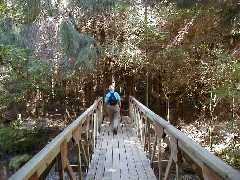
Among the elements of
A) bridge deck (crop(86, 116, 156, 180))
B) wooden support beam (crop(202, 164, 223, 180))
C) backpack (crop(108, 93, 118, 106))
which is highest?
backpack (crop(108, 93, 118, 106))

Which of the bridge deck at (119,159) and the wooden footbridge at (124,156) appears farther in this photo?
the bridge deck at (119,159)

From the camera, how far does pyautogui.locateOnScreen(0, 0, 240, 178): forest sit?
1157 cm

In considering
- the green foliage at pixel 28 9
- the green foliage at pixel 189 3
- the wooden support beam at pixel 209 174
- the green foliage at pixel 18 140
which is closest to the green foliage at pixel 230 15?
the green foliage at pixel 189 3

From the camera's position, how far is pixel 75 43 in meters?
12.5

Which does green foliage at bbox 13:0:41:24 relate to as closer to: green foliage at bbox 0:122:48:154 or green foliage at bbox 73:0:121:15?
green foliage at bbox 73:0:121:15

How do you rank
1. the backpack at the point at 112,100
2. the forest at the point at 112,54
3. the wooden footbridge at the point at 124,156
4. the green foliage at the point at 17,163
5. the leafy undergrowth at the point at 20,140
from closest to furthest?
the wooden footbridge at the point at 124,156 < the backpack at the point at 112,100 < the green foliage at the point at 17,163 < the forest at the point at 112,54 < the leafy undergrowth at the point at 20,140

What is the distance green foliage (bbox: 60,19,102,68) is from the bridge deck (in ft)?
15.7

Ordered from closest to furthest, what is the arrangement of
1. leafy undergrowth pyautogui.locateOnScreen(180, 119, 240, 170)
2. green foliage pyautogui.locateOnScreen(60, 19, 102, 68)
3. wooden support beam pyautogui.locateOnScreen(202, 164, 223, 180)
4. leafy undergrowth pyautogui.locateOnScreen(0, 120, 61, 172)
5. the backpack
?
wooden support beam pyautogui.locateOnScreen(202, 164, 223, 180) → leafy undergrowth pyautogui.locateOnScreen(180, 119, 240, 170) → the backpack → green foliage pyautogui.locateOnScreen(60, 19, 102, 68) → leafy undergrowth pyautogui.locateOnScreen(0, 120, 61, 172)

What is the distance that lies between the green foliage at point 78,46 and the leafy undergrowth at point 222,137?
532 centimetres

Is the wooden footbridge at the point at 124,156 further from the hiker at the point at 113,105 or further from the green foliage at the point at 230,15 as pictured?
the green foliage at the point at 230,15

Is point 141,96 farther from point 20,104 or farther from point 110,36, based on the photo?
point 20,104

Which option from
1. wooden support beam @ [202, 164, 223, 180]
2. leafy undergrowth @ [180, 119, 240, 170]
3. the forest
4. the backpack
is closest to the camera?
wooden support beam @ [202, 164, 223, 180]

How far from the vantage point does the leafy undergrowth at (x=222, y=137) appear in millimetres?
8719

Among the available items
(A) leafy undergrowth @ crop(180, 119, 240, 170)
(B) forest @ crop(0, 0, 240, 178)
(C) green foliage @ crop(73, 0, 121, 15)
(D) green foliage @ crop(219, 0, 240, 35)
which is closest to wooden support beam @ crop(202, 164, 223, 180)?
(A) leafy undergrowth @ crop(180, 119, 240, 170)
